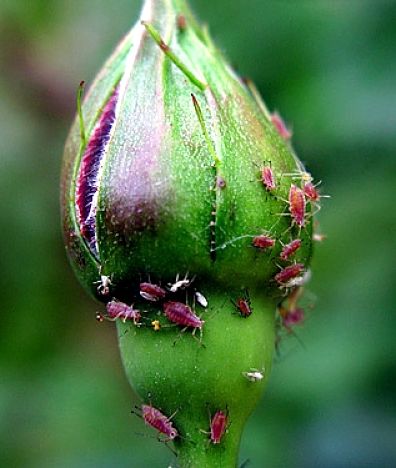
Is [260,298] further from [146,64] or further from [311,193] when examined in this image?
[146,64]

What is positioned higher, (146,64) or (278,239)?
(146,64)

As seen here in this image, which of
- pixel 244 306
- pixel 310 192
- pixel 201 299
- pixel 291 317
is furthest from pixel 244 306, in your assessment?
pixel 291 317

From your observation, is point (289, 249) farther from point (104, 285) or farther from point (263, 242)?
point (104, 285)

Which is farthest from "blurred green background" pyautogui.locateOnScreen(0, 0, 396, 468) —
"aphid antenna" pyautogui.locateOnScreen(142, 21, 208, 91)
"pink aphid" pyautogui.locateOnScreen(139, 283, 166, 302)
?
"aphid antenna" pyautogui.locateOnScreen(142, 21, 208, 91)

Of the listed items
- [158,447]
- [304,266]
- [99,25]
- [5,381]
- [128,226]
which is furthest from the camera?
[99,25]

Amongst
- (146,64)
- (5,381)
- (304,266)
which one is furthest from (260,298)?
(5,381)

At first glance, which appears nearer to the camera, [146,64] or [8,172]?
[146,64]
